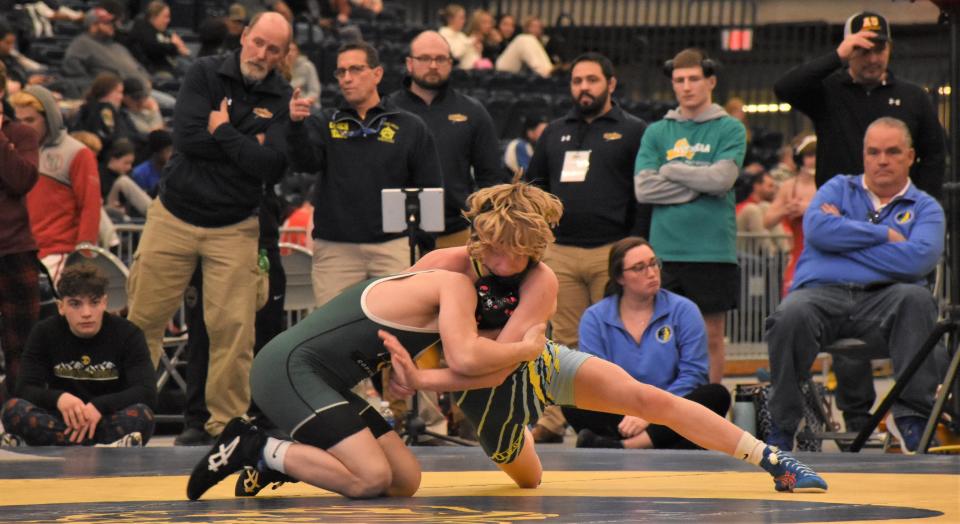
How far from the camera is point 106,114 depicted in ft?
39.9

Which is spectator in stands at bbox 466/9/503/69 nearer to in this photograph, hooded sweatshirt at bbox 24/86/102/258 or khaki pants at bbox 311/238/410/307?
hooded sweatshirt at bbox 24/86/102/258

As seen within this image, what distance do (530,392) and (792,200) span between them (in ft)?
18.0

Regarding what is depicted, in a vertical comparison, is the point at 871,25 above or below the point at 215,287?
above

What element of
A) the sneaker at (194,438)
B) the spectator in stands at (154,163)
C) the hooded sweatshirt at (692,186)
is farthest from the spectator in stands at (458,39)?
the sneaker at (194,438)

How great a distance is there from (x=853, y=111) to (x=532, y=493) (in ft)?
11.8

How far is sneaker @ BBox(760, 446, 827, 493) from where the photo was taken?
5.22 m

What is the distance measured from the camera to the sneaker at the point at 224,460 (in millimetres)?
5176

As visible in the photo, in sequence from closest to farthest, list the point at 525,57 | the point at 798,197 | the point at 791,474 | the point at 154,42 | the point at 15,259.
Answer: the point at 791,474 < the point at 15,259 < the point at 798,197 < the point at 154,42 < the point at 525,57

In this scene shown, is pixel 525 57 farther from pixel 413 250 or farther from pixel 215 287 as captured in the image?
pixel 215 287

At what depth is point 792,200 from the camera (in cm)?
1056

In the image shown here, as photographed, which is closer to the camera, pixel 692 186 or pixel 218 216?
pixel 218 216

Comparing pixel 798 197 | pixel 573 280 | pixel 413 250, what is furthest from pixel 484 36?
pixel 413 250

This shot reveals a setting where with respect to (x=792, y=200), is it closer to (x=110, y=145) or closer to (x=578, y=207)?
(x=578, y=207)

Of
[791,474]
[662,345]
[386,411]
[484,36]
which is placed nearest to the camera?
[791,474]
